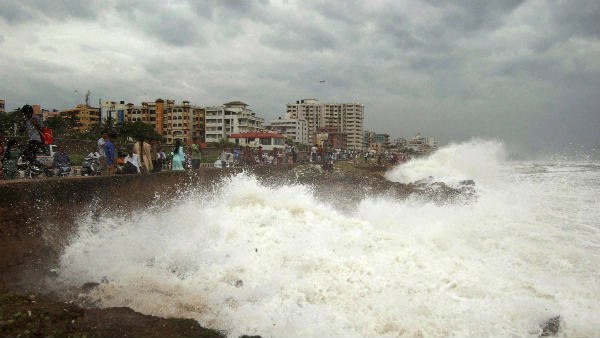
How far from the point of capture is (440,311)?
609 cm

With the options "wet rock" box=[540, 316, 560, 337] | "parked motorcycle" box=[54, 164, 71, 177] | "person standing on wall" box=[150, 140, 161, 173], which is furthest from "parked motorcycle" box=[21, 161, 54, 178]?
"wet rock" box=[540, 316, 560, 337]

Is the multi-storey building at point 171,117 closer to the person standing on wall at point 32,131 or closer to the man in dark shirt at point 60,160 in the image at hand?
the man in dark shirt at point 60,160

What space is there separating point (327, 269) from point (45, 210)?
4629 mm

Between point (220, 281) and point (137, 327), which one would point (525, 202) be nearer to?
point (220, 281)

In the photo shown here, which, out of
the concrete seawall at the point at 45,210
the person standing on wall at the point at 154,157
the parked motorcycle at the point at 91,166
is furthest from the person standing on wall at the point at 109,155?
the person standing on wall at the point at 154,157

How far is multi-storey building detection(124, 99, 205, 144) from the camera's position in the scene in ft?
279

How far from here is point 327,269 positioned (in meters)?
7.30

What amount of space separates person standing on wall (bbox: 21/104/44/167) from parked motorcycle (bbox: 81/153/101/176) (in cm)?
289

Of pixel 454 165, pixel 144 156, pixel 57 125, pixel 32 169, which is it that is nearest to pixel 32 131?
pixel 32 169

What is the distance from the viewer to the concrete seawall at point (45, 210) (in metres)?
5.97

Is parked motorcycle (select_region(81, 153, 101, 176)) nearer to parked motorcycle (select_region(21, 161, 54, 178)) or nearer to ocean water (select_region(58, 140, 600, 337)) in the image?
parked motorcycle (select_region(21, 161, 54, 178))

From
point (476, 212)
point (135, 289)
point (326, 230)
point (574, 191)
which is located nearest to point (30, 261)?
point (135, 289)

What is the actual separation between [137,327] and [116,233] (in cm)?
385

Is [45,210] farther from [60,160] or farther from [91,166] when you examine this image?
[91,166]
